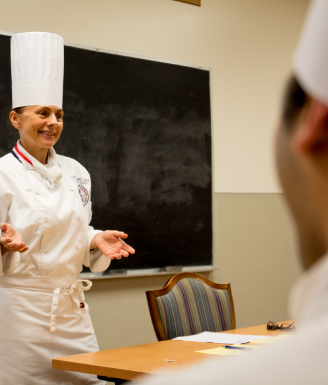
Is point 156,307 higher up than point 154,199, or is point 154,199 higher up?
point 154,199

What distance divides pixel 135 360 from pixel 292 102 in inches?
65.0

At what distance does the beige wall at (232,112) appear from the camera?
11.7 ft

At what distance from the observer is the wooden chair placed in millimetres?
2334

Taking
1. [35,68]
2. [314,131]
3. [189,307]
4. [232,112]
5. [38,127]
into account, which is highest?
[232,112]

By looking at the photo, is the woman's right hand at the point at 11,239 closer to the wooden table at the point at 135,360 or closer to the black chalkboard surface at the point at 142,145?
the wooden table at the point at 135,360

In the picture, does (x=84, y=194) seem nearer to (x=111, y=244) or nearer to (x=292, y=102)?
(x=111, y=244)

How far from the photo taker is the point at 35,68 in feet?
8.48

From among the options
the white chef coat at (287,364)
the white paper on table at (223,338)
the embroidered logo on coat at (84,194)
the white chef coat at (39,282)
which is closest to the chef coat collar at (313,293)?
the white chef coat at (287,364)

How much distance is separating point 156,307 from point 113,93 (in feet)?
5.68

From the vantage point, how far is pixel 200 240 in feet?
12.9

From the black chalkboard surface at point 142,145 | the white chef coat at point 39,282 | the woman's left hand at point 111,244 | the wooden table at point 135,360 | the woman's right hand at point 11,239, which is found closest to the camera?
the wooden table at point 135,360

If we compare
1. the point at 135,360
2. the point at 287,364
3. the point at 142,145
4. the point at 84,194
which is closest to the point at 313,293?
the point at 287,364

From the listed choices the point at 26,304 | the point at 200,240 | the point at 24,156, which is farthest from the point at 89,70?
the point at 26,304

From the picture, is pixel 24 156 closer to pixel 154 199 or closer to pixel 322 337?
pixel 154 199
